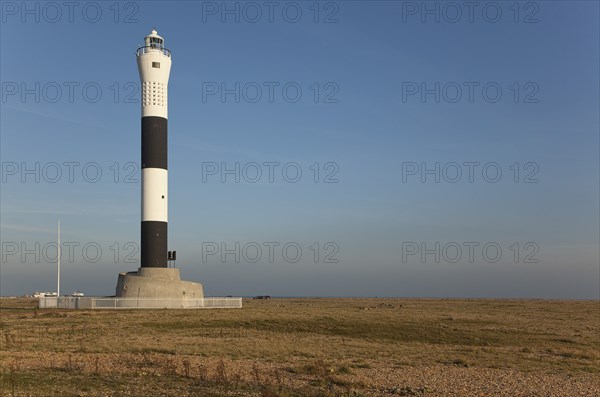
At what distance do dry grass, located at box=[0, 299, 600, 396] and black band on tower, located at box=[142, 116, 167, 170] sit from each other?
15869 millimetres

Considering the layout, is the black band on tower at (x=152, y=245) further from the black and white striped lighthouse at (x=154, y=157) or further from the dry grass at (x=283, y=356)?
the dry grass at (x=283, y=356)

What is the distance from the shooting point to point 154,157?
5641 cm

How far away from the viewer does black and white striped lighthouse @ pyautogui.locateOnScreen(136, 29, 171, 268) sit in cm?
5606

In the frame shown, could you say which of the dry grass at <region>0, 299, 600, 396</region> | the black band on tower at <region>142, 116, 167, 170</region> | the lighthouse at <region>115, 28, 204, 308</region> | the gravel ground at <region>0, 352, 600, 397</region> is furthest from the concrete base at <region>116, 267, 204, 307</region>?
the gravel ground at <region>0, 352, 600, 397</region>

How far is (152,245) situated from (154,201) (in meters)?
4.05

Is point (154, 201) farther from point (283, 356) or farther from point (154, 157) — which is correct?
point (283, 356)

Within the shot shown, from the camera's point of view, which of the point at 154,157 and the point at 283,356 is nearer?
the point at 283,356

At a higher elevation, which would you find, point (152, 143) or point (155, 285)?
point (152, 143)

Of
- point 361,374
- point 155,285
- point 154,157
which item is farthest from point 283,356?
point 154,157

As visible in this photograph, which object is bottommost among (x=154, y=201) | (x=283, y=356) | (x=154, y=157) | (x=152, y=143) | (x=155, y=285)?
(x=283, y=356)

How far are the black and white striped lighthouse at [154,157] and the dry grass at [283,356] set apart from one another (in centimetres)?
1088

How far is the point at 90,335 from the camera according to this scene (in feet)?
110

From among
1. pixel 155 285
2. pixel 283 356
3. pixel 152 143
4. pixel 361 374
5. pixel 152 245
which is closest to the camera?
pixel 361 374

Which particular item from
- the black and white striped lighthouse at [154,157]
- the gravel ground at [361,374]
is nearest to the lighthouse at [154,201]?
the black and white striped lighthouse at [154,157]
